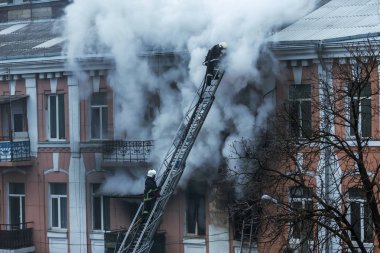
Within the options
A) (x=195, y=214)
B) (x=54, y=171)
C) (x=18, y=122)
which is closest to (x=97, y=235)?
(x=54, y=171)

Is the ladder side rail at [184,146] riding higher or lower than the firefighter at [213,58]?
lower

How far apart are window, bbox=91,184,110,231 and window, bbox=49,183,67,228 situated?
1.21 metres

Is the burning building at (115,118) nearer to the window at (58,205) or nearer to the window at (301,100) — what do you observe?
the window at (58,205)

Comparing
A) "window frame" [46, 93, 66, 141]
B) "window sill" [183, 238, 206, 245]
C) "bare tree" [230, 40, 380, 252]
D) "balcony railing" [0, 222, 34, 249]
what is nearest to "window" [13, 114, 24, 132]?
"window frame" [46, 93, 66, 141]

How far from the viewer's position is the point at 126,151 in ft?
92.9

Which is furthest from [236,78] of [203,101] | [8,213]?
[8,213]

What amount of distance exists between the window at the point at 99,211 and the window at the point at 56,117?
7.16ft

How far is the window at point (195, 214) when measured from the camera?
27625 mm

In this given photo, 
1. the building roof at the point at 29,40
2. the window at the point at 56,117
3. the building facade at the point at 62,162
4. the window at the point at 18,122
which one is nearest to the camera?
the building facade at the point at 62,162

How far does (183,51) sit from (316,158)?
202 inches

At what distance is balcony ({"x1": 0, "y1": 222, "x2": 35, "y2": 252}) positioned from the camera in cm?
3047

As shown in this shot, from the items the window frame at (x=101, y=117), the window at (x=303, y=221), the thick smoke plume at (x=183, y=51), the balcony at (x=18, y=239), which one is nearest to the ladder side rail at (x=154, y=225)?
the thick smoke plume at (x=183, y=51)

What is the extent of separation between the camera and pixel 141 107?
28016mm

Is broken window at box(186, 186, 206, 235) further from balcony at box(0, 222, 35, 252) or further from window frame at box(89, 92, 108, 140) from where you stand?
balcony at box(0, 222, 35, 252)
